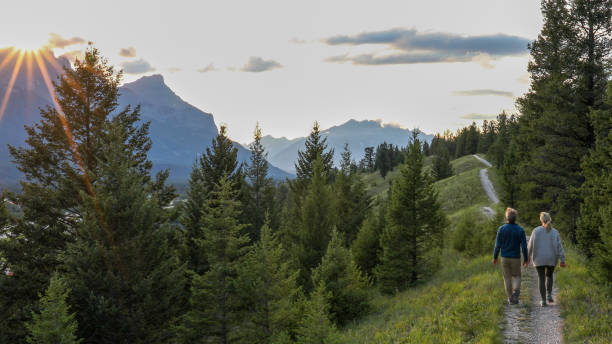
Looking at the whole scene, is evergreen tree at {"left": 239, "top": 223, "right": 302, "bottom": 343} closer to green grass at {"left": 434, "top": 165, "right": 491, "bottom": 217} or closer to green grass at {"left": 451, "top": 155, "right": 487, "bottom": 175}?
green grass at {"left": 434, "top": 165, "right": 491, "bottom": 217}

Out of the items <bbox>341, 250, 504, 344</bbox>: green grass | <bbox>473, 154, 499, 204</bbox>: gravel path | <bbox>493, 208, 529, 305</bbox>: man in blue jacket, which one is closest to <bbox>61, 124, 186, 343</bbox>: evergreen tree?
<bbox>341, 250, 504, 344</bbox>: green grass

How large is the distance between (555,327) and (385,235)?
1192cm

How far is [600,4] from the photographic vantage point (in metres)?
21.0

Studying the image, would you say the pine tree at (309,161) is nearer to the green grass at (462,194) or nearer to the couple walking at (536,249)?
the green grass at (462,194)

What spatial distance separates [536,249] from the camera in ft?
34.6

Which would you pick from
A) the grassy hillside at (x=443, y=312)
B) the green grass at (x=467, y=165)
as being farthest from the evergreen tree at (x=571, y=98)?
the green grass at (x=467, y=165)

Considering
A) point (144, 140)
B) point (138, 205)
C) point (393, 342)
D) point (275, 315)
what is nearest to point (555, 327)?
point (393, 342)

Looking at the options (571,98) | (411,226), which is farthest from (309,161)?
(571,98)

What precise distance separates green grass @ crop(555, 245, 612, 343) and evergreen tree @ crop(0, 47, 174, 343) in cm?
1669

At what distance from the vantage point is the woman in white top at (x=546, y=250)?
1034 cm

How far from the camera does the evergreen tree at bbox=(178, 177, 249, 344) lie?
1520 cm

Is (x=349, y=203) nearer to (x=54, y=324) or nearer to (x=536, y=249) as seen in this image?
(x=536, y=249)

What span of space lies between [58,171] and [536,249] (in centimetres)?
2160

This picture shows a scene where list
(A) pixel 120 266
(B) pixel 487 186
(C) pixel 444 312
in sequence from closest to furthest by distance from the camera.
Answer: (C) pixel 444 312
(A) pixel 120 266
(B) pixel 487 186
